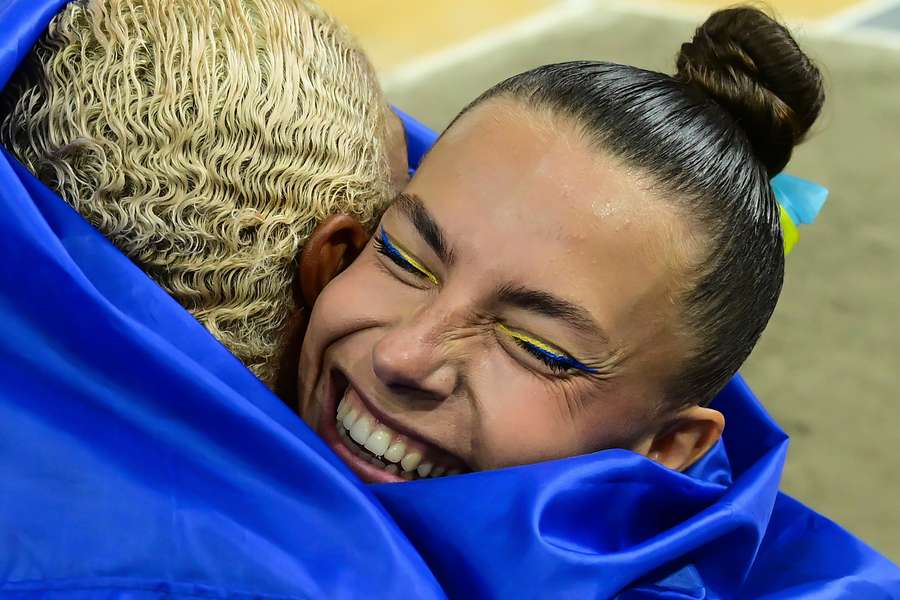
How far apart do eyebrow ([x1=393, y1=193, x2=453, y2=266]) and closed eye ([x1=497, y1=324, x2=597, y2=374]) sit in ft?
0.28

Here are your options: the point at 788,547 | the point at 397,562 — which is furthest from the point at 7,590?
the point at 788,547

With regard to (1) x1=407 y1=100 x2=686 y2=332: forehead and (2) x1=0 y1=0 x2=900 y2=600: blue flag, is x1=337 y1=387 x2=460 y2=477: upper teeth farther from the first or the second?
(1) x1=407 y1=100 x2=686 y2=332: forehead

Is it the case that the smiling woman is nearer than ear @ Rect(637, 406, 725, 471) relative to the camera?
Yes

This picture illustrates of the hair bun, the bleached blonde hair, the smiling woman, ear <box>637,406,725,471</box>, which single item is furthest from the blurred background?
the bleached blonde hair

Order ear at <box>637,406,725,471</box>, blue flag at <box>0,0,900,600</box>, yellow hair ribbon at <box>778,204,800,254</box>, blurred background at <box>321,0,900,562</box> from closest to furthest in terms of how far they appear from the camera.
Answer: blue flag at <box>0,0,900,600</box>, ear at <box>637,406,725,471</box>, yellow hair ribbon at <box>778,204,800,254</box>, blurred background at <box>321,0,900,562</box>

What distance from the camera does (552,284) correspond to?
0.93 meters

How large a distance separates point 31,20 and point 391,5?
3085 mm

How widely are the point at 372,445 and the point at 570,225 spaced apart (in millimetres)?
288

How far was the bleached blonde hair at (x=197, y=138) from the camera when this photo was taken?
0.93 meters

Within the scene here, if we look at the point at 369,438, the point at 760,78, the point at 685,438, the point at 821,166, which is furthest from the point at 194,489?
the point at 821,166

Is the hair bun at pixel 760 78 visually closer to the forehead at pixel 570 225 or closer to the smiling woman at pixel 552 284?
the smiling woman at pixel 552 284

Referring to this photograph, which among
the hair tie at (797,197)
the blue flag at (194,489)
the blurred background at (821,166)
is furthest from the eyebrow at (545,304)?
the blurred background at (821,166)

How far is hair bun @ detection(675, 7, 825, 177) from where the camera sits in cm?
107

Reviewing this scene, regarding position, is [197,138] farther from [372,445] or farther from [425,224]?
[372,445]
